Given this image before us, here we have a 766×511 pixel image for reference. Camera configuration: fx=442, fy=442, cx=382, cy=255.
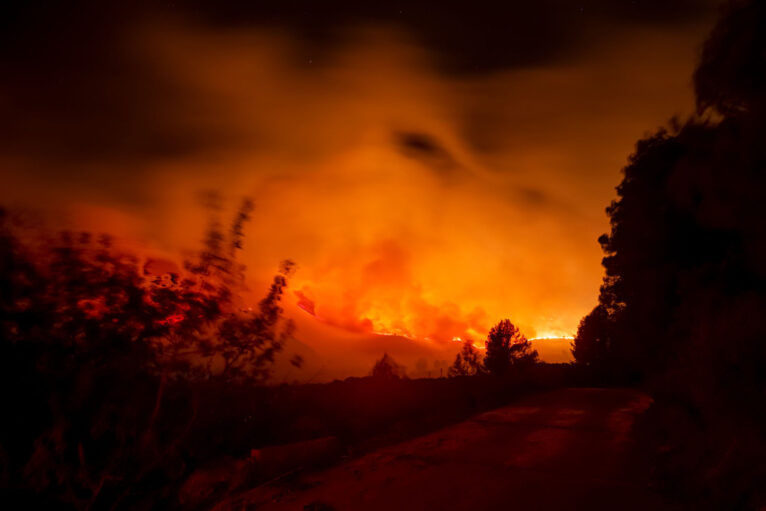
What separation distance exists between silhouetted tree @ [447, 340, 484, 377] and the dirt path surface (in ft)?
76.2

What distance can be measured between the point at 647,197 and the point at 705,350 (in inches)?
249

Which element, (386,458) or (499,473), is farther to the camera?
(386,458)

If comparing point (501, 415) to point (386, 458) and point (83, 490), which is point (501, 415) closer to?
point (386, 458)

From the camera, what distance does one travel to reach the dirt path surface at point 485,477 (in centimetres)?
656

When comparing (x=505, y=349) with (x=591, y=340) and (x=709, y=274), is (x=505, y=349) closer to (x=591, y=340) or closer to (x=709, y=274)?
(x=591, y=340)

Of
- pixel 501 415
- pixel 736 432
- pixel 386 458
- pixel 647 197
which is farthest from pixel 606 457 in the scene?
pixel 647 197

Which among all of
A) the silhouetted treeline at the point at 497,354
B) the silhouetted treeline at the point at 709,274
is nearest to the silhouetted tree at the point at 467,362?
the silhouetted treeline at the point at 497,354

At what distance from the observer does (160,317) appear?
3816 millimetres

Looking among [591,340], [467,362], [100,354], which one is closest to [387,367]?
[467,362]

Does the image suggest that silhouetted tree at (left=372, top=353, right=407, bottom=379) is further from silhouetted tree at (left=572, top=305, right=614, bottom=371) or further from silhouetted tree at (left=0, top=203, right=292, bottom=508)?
silhouetted tree at (left=572, top=305, right=614, bottom=371)

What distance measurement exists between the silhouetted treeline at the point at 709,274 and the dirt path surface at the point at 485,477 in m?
0.90

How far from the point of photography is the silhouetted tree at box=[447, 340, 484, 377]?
34812mm

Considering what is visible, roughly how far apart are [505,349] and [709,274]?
27396mm

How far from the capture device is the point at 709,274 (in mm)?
9414
